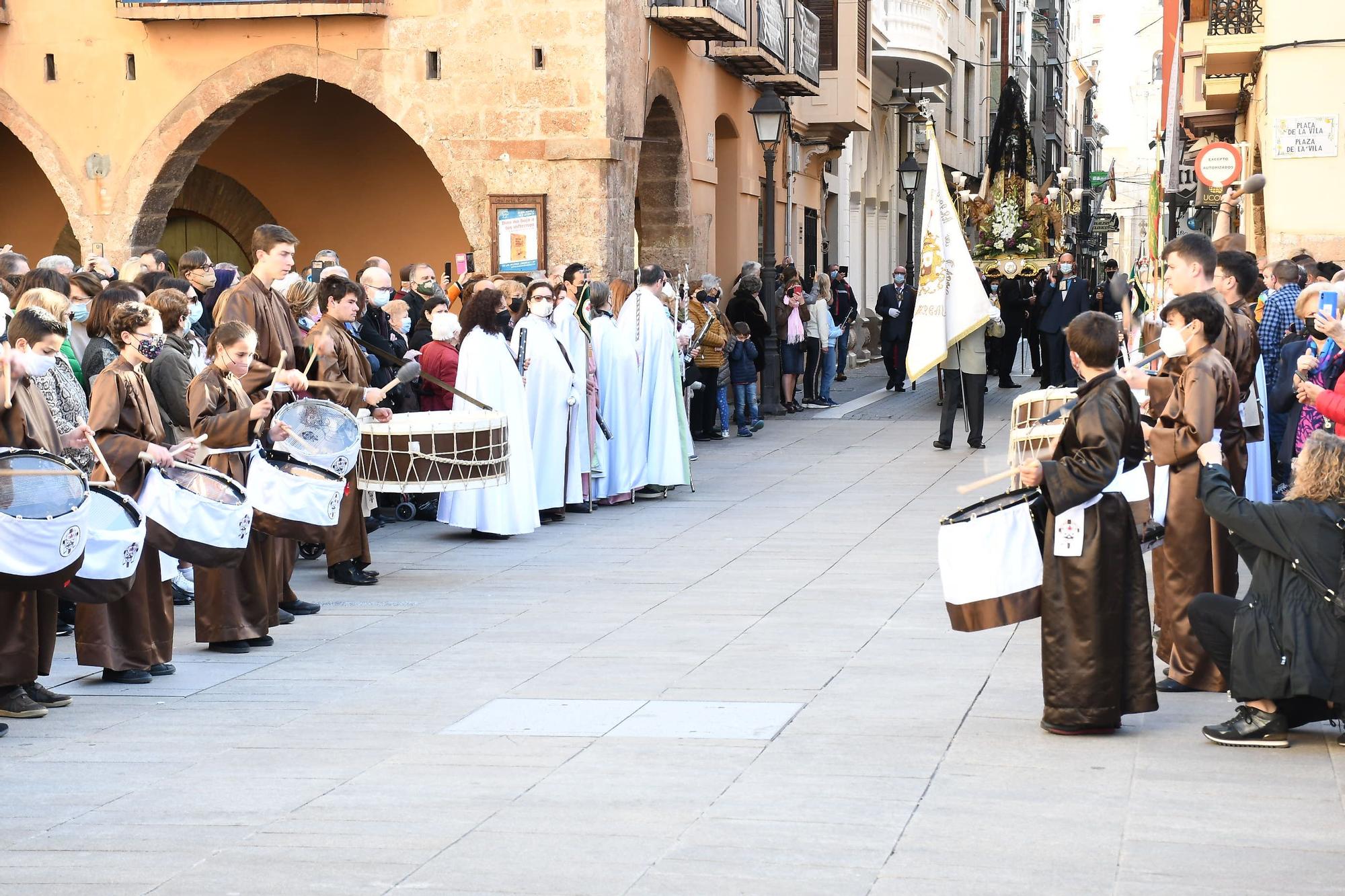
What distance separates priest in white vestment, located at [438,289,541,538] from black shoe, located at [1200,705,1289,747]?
20.9 feet

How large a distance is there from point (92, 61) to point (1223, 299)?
15.0 metres

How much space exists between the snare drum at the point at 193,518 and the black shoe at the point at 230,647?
0.78 meters

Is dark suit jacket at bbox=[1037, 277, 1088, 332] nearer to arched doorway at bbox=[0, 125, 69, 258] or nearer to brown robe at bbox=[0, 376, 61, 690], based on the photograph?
arched doorway at bbox=[0, 125, 69, 258]

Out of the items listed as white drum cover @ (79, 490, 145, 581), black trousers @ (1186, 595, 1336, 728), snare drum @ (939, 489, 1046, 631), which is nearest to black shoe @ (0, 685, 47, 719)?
white drum cover @ (79, 490, 145, 581)

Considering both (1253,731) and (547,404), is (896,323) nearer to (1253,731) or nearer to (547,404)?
(547,404)

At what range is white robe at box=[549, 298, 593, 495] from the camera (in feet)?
44.8

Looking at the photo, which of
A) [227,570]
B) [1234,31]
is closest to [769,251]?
[1234,31]

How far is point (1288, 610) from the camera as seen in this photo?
257 inches

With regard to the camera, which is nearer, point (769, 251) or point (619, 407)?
point (619, 407)

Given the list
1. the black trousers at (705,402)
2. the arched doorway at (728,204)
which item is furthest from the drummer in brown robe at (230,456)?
the arched doorway at (728,204)

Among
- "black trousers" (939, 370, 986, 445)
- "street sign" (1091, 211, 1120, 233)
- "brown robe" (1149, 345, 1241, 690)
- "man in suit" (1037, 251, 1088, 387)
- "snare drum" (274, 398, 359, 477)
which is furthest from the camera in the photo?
"street sign" (1091, 211, 1120, 233)

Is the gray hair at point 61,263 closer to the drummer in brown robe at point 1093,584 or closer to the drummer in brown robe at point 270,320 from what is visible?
the drummer in brown robe at point 270,320

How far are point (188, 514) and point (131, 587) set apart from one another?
0.41m

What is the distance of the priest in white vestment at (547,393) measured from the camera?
13.2 metres
